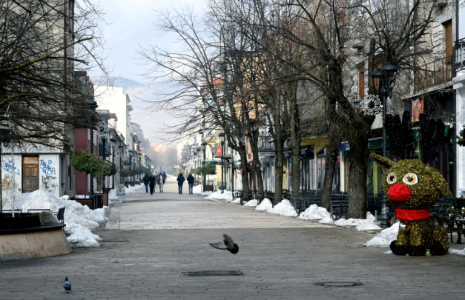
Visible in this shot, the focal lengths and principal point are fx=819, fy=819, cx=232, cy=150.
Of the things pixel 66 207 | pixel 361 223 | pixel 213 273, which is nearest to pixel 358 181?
pixel 361 223

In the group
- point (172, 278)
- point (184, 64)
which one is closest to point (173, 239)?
point (172, 278)

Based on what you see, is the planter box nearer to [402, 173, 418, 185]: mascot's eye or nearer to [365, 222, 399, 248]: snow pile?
[365, 222, 399, 248]: snow pile

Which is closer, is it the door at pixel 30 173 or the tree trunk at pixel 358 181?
the tree trunk at pixel 358 181

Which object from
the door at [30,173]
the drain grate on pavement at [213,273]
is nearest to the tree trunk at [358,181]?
the drain grate on pavement at [213,273]

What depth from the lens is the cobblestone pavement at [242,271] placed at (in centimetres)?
976

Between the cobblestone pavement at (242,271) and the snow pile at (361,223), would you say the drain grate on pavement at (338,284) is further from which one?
the snow pile at (361,223)

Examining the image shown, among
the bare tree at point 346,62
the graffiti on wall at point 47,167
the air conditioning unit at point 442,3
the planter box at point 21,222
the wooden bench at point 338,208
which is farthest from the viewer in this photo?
the graffiti on wall at point 47,167

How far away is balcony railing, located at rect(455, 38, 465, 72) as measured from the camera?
81.8 ft

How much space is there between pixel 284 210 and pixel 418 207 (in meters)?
18.8

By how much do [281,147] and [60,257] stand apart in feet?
78.2

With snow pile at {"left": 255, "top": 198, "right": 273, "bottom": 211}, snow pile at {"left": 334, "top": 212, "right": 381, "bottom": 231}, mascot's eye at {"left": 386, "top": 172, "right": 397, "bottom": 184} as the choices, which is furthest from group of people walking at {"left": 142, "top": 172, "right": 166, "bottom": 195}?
mascot's eye at {"left": 386, "top": 172, "right": 397, "bottom": 184}

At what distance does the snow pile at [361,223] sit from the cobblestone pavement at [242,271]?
2.20 meters

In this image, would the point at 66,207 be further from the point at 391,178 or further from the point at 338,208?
the point at 391,178

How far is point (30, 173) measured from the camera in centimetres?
5053
